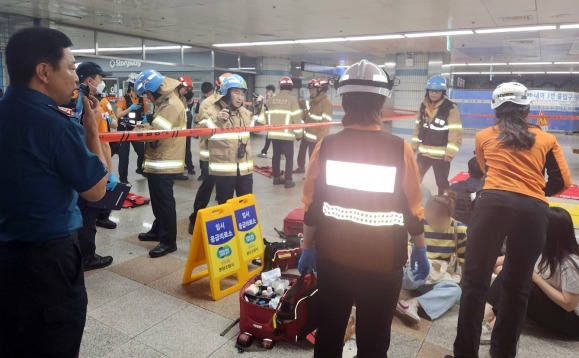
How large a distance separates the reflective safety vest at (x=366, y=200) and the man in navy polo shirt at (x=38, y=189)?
97 cm

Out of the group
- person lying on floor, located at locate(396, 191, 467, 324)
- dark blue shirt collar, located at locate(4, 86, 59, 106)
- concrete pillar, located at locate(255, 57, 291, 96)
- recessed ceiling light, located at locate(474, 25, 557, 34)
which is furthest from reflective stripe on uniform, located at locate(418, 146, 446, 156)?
concrete pillar, located at locate(255, 57, 291, 96)

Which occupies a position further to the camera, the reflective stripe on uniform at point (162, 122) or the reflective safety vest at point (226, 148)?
the reflective safety vest at point (226, 148)

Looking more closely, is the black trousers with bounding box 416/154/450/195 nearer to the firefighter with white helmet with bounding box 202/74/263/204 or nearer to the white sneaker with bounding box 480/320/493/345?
the firefighter with white helmet with bounding box 202/74/263/204

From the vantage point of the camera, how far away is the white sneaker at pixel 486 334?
108 inches

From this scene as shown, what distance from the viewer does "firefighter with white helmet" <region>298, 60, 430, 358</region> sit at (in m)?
1.72

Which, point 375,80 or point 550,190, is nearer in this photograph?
point 375,80

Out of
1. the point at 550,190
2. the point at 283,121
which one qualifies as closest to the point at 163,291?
the point at 550,190

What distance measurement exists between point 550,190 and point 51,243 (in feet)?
8.82

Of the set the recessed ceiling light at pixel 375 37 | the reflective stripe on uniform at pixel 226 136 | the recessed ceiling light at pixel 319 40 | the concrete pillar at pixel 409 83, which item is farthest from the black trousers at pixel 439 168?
the concrete pillar at pixel 409 83

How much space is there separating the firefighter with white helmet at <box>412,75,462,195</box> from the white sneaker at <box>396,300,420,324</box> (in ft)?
9.08

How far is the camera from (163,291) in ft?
11.2

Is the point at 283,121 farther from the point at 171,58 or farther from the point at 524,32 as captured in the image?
the point at 171,58

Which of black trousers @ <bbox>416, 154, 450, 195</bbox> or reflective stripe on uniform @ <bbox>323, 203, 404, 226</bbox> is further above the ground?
reflective stripe on uniform @ <bbox>323, 203, 404, 226</bbox>

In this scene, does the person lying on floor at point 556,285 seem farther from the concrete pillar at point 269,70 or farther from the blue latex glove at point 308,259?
the concrete pillar at point 269,70
